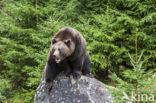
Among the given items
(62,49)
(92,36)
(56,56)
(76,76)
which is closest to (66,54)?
(62,49)

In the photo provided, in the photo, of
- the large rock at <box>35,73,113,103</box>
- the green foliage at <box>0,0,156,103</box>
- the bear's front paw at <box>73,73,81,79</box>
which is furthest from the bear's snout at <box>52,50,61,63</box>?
the green foliage at <box>0,0,156,103</box>

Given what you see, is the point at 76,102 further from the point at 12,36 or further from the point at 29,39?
the point at 12,36

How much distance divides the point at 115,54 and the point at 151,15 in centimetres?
214

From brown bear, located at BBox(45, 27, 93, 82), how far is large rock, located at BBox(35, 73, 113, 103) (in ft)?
0.59

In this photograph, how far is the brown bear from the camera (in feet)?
12.2

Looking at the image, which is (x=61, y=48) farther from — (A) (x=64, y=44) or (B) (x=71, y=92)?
(B) (x=71, y=92)

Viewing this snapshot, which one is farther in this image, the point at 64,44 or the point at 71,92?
the point at 71,92

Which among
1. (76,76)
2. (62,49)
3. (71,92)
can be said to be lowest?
(71,92)

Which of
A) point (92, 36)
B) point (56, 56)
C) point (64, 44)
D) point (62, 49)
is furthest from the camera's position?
point (92, 36)

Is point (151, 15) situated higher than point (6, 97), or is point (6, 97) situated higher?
point (151, 15)

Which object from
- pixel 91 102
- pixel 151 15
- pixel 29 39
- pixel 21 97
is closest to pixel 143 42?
pixel 151 15

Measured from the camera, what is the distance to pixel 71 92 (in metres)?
4.27

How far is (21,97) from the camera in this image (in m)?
7.79

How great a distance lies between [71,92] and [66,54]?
1063 millimetres
